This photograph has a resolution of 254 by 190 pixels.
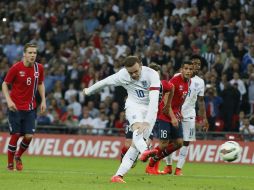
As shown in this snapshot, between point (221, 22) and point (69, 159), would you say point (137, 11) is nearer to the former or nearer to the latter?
point (221, 22)

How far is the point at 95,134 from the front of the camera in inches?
1017

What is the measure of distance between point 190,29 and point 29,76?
11.6 m

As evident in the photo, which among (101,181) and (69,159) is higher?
(101,181)

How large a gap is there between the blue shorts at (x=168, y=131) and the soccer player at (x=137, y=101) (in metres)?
3.04

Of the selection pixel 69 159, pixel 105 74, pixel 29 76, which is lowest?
pixel 69 159

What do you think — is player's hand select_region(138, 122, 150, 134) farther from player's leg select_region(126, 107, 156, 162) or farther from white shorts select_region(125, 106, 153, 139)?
A: white shorts select_region(125, 106, 153, 139)

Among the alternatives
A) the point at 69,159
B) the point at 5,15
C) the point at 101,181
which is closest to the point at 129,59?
the point at 101,181

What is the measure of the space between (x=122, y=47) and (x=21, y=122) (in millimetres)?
11879

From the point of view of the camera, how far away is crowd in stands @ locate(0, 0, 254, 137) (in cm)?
2525

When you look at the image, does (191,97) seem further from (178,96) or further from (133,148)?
(133,148)

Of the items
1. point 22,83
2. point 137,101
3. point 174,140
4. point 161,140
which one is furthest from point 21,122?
point 137,101

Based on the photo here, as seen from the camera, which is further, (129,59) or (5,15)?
(5,15)

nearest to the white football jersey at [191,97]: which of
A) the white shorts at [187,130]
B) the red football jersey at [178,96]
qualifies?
the white shorts at [187,130]

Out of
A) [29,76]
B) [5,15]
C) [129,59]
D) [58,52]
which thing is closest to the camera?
[129,59]
